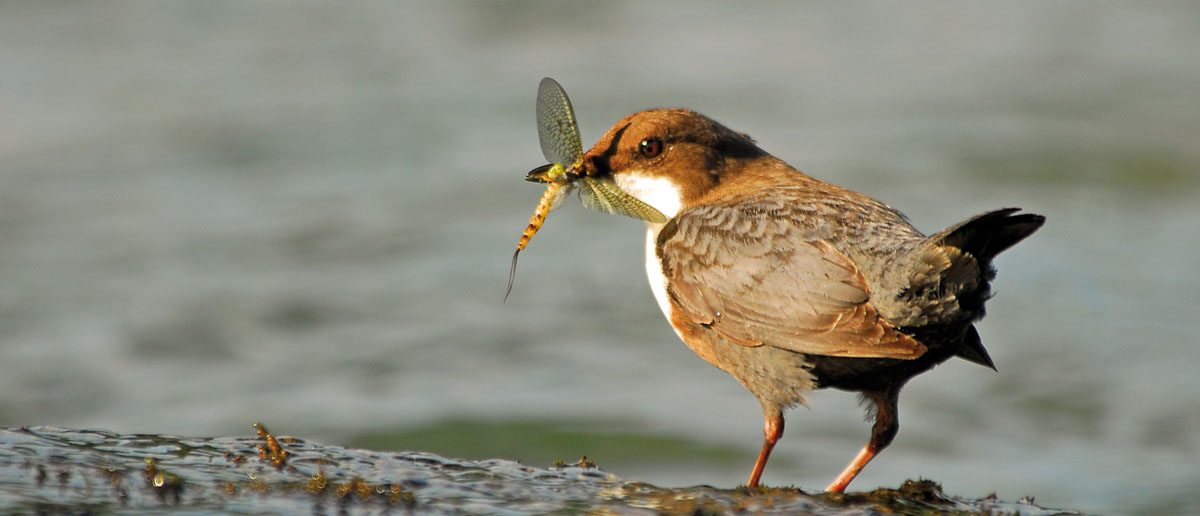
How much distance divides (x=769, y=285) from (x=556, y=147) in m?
1.33

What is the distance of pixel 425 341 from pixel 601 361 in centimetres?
153

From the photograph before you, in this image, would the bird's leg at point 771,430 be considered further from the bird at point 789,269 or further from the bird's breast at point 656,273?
the bird's breast at point 656,273

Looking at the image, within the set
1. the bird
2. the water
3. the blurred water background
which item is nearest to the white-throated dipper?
the bird

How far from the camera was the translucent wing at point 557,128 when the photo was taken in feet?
18.0

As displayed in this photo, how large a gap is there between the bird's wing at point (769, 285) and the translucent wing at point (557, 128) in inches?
22.6

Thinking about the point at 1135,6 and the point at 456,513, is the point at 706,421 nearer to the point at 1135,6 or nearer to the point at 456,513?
the point at 456,513

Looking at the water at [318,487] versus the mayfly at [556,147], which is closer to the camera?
the water at [318,487]

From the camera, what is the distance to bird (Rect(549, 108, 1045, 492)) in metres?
4.16

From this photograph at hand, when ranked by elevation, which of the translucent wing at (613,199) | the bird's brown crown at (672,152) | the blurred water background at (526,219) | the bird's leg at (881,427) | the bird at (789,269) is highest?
the blurred water background at (526,219)

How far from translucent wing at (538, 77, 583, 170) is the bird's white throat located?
8.8 inches

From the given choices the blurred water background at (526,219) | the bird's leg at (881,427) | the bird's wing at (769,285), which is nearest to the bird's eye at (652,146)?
the bird's wing at (769,285)

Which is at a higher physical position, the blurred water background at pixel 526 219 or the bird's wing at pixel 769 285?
the blurred water background at pixel 526 219

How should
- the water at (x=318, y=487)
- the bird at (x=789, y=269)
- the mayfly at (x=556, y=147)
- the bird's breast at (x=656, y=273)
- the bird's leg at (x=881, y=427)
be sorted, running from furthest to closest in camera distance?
the mayfly at (x=556, y=147), the bird's breast at (x=656, y=273), the bird's leg at (x=881, y=427), the bird at (x=789, y=269), the water at (x=318, y=487)

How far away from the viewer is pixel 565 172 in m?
5.47
